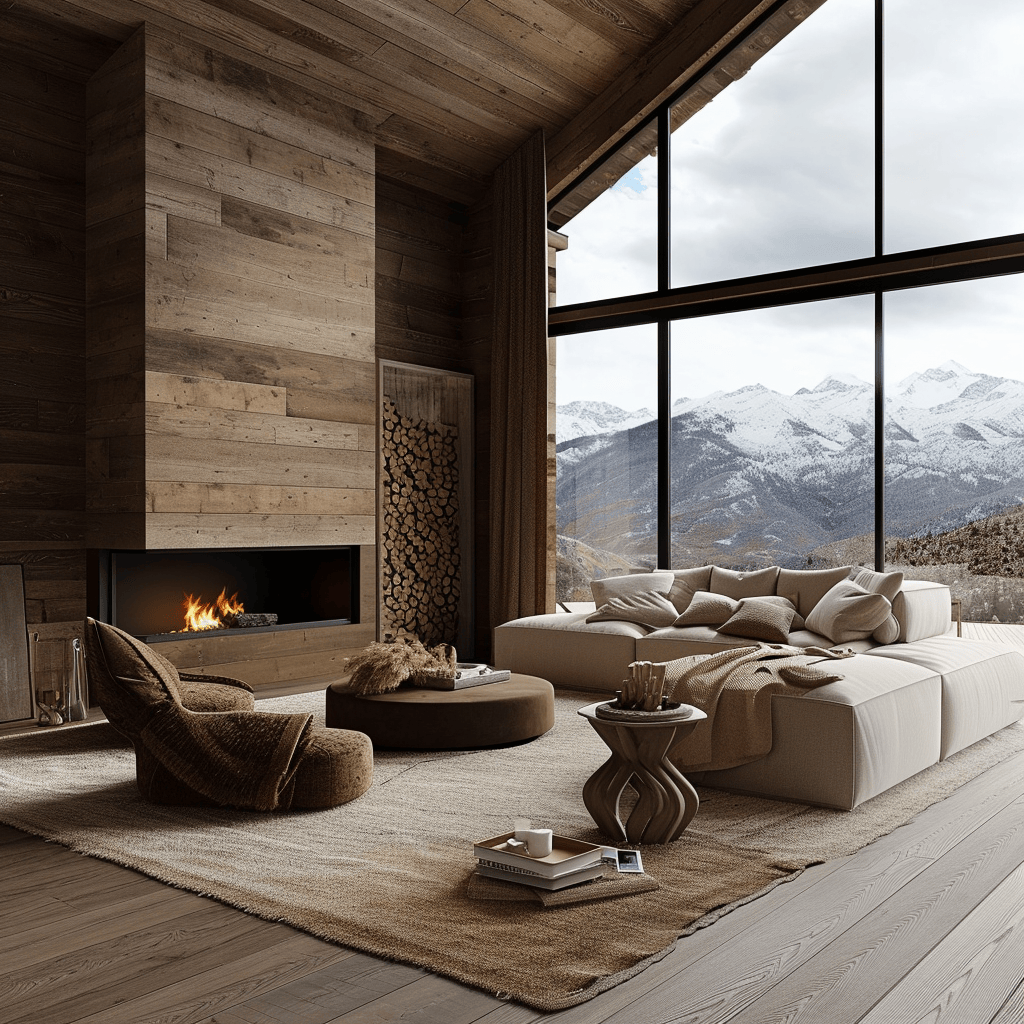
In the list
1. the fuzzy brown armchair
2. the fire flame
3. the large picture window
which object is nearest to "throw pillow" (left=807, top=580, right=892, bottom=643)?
the large picture window

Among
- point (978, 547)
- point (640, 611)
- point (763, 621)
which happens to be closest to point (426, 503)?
point (640, 611)

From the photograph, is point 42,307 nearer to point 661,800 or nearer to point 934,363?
point 661,800

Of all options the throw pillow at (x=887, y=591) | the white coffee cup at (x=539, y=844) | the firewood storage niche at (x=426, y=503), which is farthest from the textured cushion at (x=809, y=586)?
the white coffee cup at (x=539, y=844)

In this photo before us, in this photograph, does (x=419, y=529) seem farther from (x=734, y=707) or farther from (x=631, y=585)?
(x=734, y=707)

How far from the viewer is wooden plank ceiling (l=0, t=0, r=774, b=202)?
5.50 metres

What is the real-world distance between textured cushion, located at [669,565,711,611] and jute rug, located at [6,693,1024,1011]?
191cm

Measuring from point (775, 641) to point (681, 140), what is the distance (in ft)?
12.5

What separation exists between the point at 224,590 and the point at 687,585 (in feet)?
9.42

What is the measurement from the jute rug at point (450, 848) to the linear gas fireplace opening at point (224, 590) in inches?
50.2

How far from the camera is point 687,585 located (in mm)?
6465

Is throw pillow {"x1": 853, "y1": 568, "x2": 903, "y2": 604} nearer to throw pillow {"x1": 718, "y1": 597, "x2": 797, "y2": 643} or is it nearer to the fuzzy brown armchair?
throw pillow {"x1": 718, "y1": 597, "x2": 797, "y2": 643}

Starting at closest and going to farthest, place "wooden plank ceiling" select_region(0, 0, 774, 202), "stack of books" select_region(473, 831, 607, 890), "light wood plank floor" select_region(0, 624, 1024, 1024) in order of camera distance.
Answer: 1. "light wood plank floor" select_region(0, 624, 1024, 1024)
2. "stack of books" select_region(473, 831, 607, 890)
3. "wooden plank ceiling" select_region(0, 0, 774, 202)

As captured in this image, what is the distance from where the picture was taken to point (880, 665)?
425 centimetres

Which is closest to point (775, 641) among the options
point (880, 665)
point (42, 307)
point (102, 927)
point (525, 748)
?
point (880, 665)
